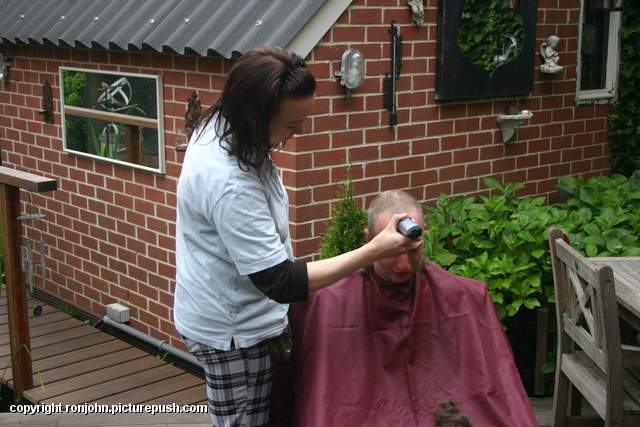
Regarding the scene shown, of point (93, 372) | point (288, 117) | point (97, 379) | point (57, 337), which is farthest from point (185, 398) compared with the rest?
point (288, 117)

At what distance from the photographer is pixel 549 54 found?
5.07m

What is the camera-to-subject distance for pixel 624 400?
3207mm

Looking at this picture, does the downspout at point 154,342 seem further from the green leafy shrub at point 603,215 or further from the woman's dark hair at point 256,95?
the woman's dark hair at point 256,95

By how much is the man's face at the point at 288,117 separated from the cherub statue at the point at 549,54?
123 inches

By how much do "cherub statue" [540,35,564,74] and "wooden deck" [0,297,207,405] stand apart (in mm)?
2636

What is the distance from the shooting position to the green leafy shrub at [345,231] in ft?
12.5

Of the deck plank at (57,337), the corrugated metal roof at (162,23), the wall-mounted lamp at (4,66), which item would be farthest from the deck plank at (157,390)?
the wall-mounted lamp at (4,66)

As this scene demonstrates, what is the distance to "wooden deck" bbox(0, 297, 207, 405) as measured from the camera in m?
4.56

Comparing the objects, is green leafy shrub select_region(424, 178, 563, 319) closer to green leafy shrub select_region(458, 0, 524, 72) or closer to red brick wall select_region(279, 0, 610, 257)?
red brick wall select_region(279, 0, 610, 257)

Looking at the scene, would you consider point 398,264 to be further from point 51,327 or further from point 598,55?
point 51,327

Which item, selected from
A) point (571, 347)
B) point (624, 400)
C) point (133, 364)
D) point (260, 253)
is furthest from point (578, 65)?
point (260, 253)

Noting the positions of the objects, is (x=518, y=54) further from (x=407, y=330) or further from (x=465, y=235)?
(x=407, y=330)

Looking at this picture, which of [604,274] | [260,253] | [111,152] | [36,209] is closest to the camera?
[260,253]

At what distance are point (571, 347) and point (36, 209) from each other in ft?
13.2
